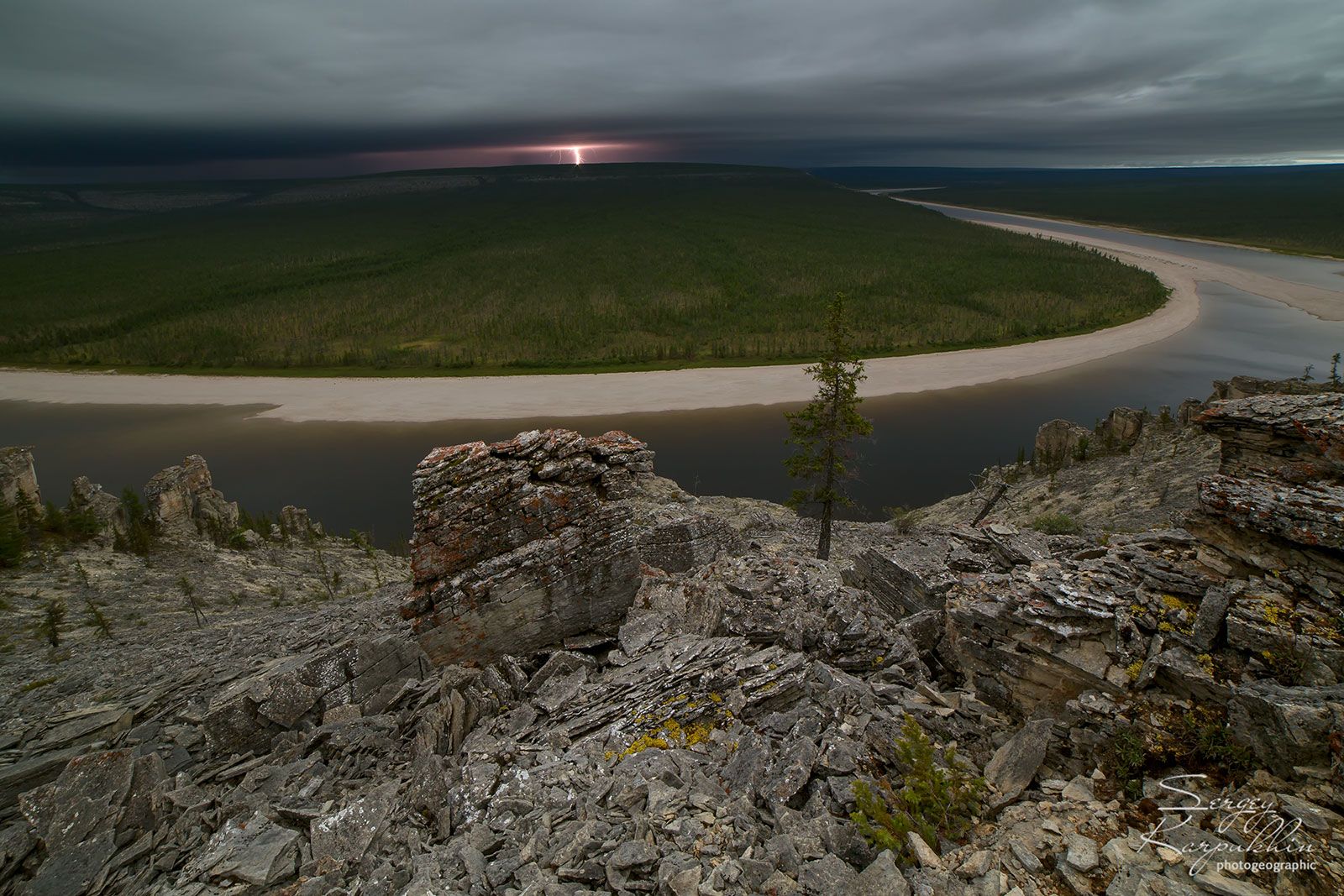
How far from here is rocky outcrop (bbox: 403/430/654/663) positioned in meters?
15.9

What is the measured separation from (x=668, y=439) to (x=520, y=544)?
126 feet

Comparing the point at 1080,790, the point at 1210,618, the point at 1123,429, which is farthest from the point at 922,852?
the point at 1123,429

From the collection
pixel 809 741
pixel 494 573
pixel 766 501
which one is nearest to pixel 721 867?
pixel 809 741

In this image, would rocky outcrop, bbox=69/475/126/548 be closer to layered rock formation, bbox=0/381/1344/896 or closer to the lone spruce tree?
layered rock formation, bbox=0/381/1344/896

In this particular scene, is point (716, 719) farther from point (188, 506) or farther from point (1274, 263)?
point (1274, 263)

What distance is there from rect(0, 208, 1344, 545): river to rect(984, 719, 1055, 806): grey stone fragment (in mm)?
27367

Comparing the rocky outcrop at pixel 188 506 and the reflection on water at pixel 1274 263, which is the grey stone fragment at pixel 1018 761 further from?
the reflection on water at pixel 1274 263

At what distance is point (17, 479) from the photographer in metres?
28.8

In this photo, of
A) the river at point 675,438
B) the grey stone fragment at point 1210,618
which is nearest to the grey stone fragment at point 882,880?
the grey stone fragment at point 1210,618

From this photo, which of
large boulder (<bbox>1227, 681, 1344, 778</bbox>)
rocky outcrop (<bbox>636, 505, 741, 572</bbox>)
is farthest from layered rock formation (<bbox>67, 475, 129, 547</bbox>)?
large boulder (<bbox>1227, 681, 1344, 778</bbox>)

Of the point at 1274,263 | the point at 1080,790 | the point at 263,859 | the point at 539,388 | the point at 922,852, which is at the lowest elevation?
the point at 539,388

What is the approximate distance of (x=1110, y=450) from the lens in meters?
35.7

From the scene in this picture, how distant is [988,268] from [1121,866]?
489ft

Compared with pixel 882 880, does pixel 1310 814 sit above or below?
Answer: above
